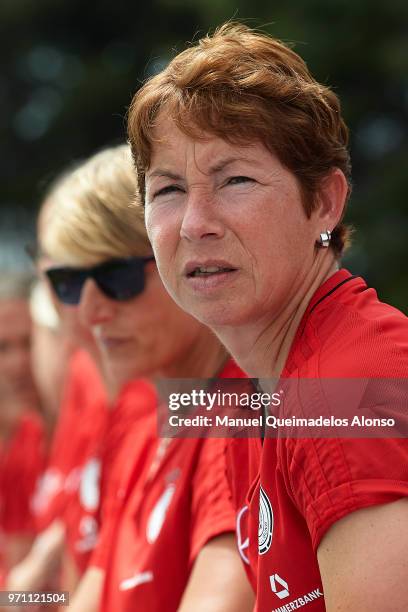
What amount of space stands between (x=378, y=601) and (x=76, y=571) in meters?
2.48

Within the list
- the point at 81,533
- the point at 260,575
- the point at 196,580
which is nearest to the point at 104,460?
the point at 81,533

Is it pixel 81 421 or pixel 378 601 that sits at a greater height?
pixel 81 421

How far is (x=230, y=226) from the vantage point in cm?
179

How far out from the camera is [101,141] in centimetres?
1210

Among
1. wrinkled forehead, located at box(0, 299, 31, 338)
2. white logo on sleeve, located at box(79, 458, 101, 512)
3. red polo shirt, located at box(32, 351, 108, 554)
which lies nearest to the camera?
white logo on sleeve, located at box(79, 458, 101, 512)

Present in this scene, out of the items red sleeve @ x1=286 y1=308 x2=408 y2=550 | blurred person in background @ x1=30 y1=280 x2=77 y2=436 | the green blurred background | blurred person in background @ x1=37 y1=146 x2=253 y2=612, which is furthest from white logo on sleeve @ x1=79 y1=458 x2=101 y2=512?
the green blurred background

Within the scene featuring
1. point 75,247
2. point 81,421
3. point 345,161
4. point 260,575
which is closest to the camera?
point 260,575

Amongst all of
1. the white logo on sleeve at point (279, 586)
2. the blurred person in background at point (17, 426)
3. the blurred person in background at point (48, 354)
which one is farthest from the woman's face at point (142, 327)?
the blurred person in background at point (17, 426)

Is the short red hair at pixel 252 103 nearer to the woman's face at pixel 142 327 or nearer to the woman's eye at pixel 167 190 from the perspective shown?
the woman's eye at pixel 167 190

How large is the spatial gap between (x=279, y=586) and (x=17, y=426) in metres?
3.94

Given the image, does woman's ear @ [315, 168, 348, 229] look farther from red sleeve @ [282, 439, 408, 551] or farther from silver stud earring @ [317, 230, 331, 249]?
red sleeve @ [282, 439, 408, 551]

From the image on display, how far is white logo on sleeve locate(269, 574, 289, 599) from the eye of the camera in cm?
174

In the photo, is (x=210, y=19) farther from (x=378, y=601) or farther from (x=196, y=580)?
(x=378, y=601)

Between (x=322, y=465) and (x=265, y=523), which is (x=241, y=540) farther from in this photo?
(x=322, y=465)
